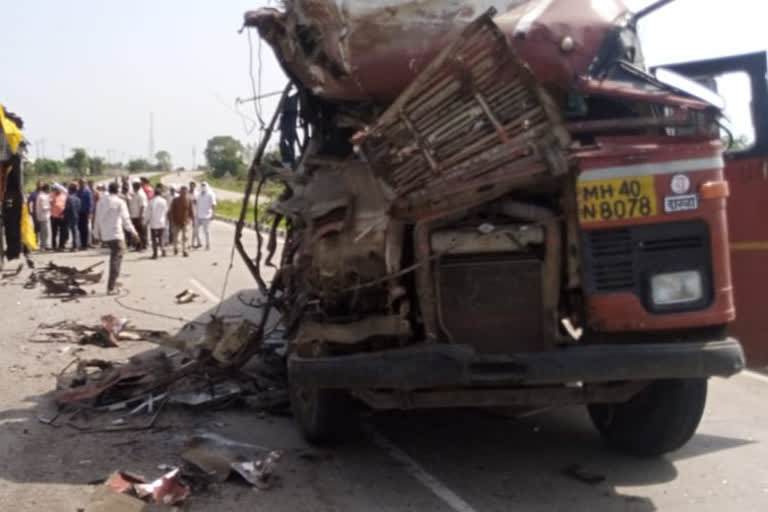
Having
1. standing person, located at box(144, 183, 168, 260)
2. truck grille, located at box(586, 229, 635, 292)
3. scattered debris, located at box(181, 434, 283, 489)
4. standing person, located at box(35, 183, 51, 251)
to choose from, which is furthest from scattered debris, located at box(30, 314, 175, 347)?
standing person, located at box(35, 183, 51, 251)

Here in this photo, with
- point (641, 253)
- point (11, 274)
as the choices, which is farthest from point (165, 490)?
point (11, 274)

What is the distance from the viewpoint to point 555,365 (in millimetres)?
4770

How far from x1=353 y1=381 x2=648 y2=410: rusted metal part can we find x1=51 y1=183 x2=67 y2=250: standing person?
2112 centimetres

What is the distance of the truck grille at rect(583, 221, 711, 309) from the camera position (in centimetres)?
484

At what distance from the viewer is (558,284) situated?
16.7 ft

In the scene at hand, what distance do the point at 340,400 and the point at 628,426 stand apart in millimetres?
1749

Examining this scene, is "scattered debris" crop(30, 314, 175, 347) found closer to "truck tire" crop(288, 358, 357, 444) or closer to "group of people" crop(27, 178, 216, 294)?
"truck tire" crop(288, 358, 357, 444)

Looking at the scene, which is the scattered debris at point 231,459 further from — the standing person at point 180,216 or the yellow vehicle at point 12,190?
the standing person at point 180,216

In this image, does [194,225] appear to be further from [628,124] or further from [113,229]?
[628,124]

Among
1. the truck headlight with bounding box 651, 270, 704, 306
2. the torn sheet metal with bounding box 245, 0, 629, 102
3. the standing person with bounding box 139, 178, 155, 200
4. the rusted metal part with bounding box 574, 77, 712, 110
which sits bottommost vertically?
the truck headlight with bounding box 651, 270, 704, 306

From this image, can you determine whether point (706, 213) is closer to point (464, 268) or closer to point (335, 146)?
point (464, 268)

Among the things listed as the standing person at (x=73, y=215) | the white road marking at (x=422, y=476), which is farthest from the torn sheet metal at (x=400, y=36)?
the standing person at (x=73, y=215)

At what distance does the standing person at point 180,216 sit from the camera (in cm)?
2239

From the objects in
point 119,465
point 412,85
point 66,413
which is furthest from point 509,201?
point 66,413
